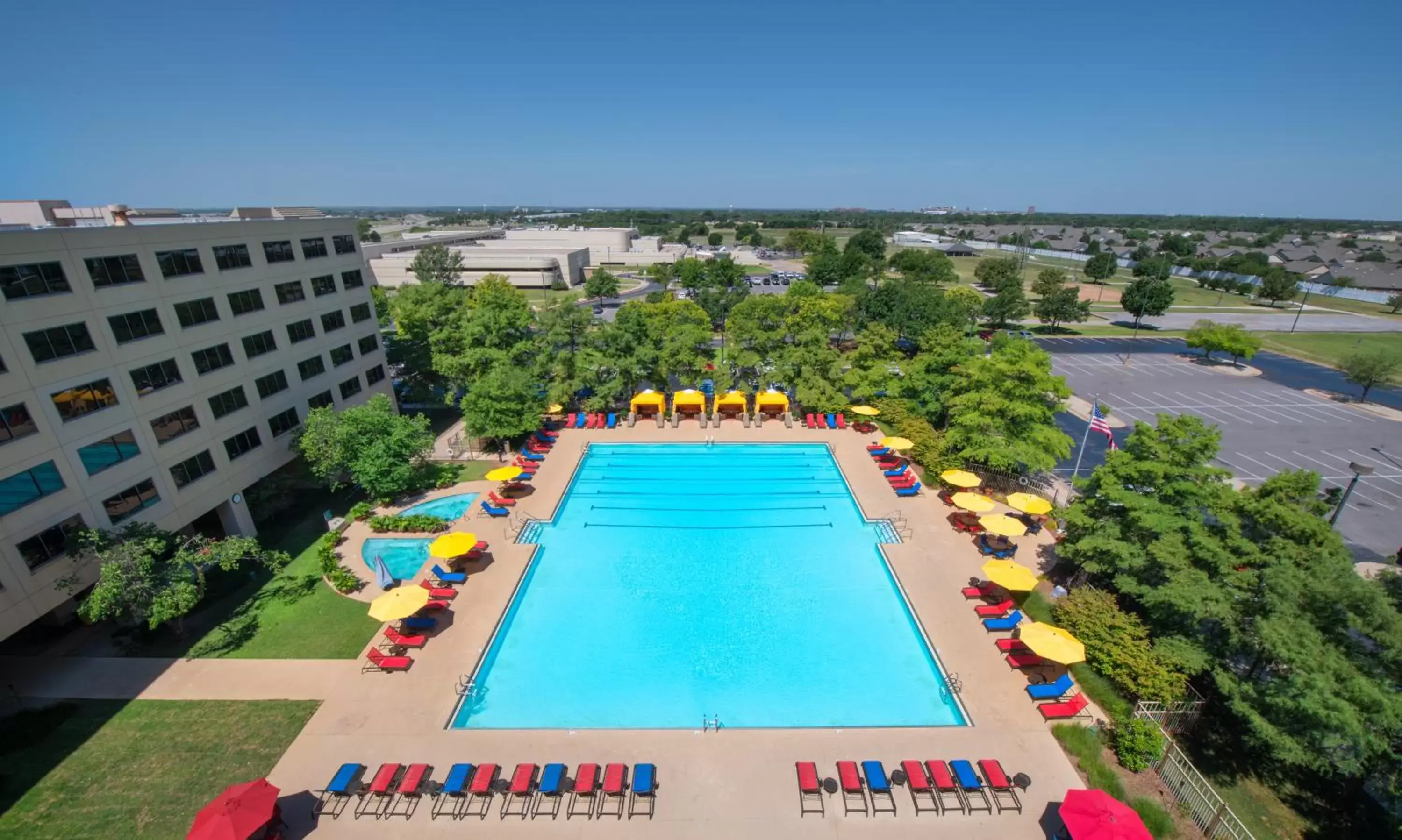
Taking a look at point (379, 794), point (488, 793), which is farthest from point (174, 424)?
point (488, 793)

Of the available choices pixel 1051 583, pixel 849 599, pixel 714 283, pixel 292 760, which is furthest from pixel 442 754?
pixel 714 283

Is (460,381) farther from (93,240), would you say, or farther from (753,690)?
(753,690)

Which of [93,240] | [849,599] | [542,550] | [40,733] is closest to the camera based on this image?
[40,733]

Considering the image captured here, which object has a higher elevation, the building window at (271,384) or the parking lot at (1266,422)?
the building window at (271,384)

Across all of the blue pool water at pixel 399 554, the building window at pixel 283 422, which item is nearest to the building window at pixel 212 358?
the building window at pixel 283 422

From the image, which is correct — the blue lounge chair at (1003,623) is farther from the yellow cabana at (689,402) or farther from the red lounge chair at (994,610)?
the yellow cabana at (689,402)

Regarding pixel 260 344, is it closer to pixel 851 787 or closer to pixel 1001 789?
pixel 851 787
